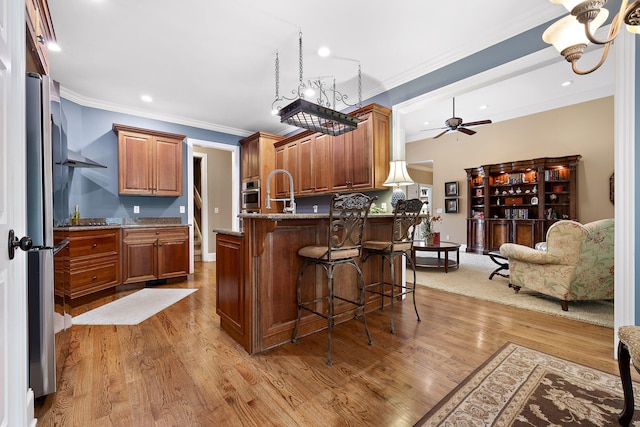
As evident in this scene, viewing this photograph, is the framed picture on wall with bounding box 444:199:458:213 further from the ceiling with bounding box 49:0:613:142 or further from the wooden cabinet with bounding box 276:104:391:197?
the wooden cabinet with bounding box 276:104:391:197

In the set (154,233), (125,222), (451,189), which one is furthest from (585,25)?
(451,189)

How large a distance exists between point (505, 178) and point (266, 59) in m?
6.17

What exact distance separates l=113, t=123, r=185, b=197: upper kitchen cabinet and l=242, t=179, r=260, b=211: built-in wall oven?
1.29m

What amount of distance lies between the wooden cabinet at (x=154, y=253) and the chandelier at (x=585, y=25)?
465 cm

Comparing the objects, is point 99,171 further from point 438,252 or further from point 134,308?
point 438,252

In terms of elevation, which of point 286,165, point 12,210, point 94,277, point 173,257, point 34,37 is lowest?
point 94,277

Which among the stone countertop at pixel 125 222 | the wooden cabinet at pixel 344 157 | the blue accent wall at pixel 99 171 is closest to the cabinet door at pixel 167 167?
the blue accent wall at pixel 99 171

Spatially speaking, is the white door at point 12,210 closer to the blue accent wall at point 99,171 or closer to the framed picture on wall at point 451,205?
the blue accent wall at point 99,171

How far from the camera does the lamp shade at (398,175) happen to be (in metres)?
3.46

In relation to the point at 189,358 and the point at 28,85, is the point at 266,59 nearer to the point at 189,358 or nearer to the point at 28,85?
the point at 28,85

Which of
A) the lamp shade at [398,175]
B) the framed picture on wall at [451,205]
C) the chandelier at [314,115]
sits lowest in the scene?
the framed picture on wall at [451,205]

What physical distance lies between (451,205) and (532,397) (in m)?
6.67

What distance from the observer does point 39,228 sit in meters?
1.50

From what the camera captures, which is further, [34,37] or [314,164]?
[314,164]
